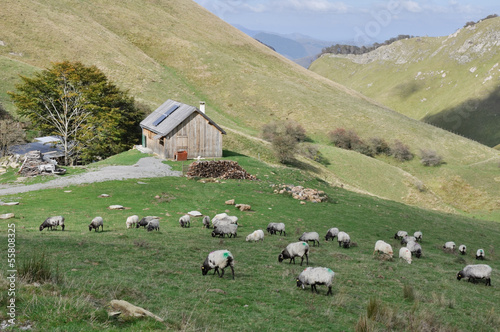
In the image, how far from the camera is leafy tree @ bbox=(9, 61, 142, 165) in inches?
2199

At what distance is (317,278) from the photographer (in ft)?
45.4

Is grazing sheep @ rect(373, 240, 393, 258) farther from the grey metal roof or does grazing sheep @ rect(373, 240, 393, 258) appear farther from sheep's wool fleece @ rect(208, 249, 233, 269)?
the grey metal roof

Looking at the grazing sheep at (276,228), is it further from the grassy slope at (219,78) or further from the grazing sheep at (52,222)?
the grassy slope at (219,78)

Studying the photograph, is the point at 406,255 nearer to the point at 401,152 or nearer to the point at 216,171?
the point at 216,171

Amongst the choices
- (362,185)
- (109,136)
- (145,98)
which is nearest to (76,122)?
(109,136)

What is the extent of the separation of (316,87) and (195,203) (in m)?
107

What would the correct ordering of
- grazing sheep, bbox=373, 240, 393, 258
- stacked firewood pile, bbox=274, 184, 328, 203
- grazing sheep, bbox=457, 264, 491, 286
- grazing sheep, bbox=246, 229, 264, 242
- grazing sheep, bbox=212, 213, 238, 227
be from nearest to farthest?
1. grazing sheep, bbox=457, 264, 491, 286
2. grazing sheep, bbox=373, 240, 393, 258
3. grazing sheep, bbox=246, 229, 264, 242
4. grazing sheep, bbox=212, 213, 238, 227
5. stacked firewood pile, bbox=274, 184, 328, 203

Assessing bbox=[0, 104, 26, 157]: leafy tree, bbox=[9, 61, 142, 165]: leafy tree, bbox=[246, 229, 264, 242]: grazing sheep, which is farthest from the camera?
bbox=[9, 61, 142, 165]: leafy tree

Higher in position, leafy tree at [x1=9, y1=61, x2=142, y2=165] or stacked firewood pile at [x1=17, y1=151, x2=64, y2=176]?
leafy tree at [x1=9, y1=61, x2=142, y2=165]

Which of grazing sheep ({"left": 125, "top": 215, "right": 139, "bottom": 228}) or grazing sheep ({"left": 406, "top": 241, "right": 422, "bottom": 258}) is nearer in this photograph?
grazing sheep ({"left": 406, "top": 241, "right": 422, "bottom": 258})

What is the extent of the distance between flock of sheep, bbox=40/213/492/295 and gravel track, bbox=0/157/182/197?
50.3ft

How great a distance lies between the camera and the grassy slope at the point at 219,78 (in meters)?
83.2

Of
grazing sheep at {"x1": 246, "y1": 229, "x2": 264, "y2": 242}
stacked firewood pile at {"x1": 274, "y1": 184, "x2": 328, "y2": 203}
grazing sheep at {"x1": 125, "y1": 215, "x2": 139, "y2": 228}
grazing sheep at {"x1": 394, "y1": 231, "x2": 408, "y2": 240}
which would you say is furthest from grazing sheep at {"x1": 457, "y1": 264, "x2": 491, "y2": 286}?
stacked firewood pile at {"x1": 274, "y1": 184, "x2": 328, "y2": 203}

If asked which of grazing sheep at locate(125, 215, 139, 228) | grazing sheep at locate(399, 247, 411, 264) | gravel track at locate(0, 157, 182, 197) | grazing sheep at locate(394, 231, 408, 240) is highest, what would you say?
gravel track at locate(0, 157, 182, 197)
